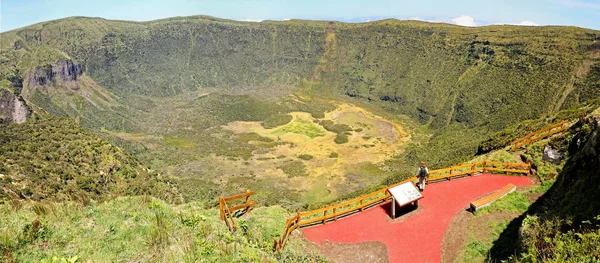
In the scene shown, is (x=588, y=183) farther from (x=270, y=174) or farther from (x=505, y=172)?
(x=270, y=174)

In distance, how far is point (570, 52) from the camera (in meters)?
79.5

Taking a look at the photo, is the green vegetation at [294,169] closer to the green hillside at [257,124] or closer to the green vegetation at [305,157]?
the green hillside at [257,124]

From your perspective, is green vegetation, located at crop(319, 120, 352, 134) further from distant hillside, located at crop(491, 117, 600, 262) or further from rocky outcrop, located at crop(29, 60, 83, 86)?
rocky outcrop, located at crop(29, 60, 83, 86)

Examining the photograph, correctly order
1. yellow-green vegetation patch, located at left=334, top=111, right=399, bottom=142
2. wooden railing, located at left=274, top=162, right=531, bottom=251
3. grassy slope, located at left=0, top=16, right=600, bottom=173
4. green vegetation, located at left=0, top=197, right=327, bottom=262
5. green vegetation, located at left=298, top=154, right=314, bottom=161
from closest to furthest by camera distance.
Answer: green vegetation, located at left=0, top=197, right=327, bottom=262
wooden railing, located at left=274, top=162, right=531, bottom=251
green vegetation, located at left=298, top=154, right=314, bottom=161
grassy slope, located at left=0, top=16, right=600, bottom=173
yellow-green vegetation patch, located at left=334, top=111, right=399, bottom=142

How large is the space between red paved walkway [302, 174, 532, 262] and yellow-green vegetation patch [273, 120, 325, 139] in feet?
255

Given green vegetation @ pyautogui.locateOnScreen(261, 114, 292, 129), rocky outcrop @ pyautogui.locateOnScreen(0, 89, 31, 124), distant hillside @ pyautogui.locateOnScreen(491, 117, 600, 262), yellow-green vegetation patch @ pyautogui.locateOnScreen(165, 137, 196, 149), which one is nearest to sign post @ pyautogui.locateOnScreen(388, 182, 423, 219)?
distant hillside @ pyautogui.locateOnScreen(491, 117, 600, 262)

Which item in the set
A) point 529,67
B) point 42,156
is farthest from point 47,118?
point 529,67

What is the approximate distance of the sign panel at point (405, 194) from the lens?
1561 centimetres

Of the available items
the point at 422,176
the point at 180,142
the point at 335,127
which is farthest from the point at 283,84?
the point at 422,176

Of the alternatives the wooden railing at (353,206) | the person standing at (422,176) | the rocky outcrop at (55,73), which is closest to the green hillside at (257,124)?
the rocky outcrop at (55,73)

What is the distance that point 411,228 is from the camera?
1517 centimetres

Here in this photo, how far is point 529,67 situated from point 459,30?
42.7 m

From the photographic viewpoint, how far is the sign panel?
15.6m

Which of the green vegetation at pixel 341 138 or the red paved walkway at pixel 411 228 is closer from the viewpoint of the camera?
the red paved walkway at pixel 411 228
